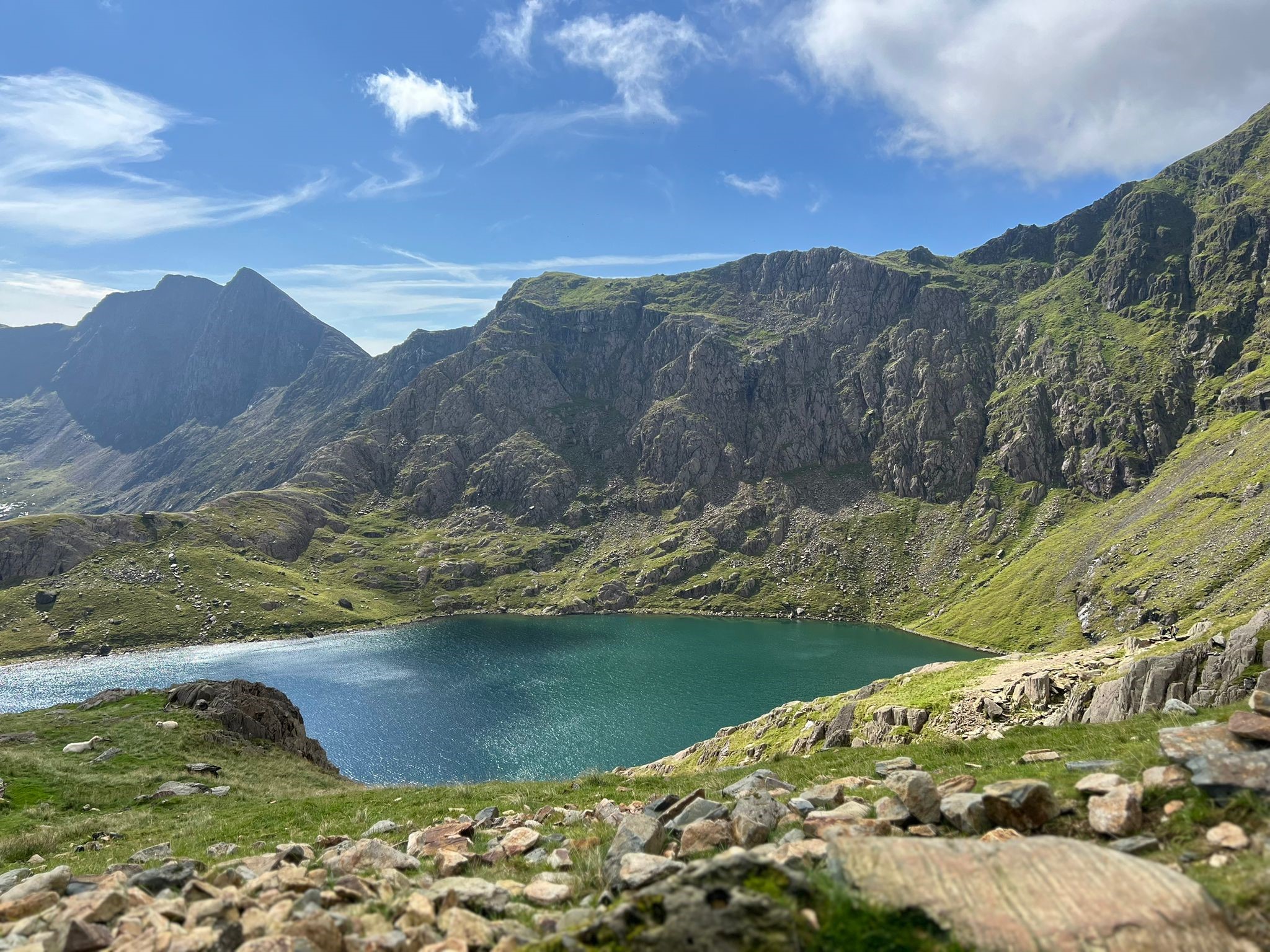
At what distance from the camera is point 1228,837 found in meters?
9.08

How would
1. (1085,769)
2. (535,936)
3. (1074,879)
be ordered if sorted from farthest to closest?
1. (1085,769)
2. (535,936)
3. (1074,879)

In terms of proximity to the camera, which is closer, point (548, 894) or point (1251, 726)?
point (548, 894)

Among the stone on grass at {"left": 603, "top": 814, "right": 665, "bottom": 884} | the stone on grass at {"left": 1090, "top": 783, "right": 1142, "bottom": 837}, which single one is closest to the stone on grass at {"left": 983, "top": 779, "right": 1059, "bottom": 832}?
the stone on grass at {"left": 1090, "top": 783, "right": 1142, "bottom": 837}

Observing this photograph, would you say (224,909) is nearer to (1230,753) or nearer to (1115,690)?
(1230,753)

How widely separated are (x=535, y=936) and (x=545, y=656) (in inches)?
7570

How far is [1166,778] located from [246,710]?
54273 millimetres

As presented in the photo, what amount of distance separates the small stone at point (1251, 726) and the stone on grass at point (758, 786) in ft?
34.5

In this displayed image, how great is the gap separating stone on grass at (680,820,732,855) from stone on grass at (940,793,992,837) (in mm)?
4248

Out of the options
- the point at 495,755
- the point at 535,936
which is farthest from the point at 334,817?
the point at 495,755

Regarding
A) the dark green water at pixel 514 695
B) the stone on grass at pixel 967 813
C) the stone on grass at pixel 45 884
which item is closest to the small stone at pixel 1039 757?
the stone on grass at pixel 967 813

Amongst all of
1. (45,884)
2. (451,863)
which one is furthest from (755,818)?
(45,884)

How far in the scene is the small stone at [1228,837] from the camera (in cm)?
895

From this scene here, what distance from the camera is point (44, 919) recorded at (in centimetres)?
1105

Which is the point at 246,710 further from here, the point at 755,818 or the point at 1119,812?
the point at 1119,812
